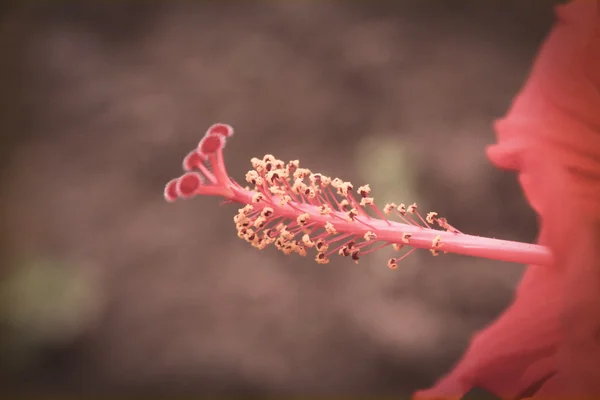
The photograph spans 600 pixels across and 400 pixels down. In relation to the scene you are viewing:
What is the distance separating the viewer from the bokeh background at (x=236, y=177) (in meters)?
1.55

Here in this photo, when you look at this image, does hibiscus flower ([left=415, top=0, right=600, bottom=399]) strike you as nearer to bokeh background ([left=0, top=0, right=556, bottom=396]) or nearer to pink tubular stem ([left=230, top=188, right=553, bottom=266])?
pink tubular stem ([left=230, top=188, right=553, bottom=266])

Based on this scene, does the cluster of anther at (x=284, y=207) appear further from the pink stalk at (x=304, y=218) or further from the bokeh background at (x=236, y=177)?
the bokeh background at (x=236, y=177)

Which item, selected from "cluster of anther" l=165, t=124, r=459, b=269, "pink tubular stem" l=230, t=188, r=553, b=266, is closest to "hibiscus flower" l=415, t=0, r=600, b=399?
"pink tubular stem" l=230, t=188, r=553, b=266

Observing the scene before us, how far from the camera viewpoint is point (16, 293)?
1619 millimetres

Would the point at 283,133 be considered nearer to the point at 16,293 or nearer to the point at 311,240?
the point at 16,293

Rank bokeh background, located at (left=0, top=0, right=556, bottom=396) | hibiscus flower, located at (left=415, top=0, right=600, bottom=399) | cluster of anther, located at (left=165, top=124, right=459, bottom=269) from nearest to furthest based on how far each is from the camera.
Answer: hibiscus flower, located at (left=415, top=0, right=600, bottom=399) → cluster of anther, located at (left=165, top=124, right=459, bottom=269) → bokeh background, located at (left=0, top=0, right=556, bottom=396)

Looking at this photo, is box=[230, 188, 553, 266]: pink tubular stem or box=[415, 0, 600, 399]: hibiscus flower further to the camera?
box=[230, 188, 553, 266]: pink tubular stem

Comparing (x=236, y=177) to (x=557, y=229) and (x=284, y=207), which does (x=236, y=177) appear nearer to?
(x=284, y=207)

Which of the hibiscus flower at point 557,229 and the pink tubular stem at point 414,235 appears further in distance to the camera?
the pink tubular stem at point 414,235

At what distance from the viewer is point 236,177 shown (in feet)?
5.53

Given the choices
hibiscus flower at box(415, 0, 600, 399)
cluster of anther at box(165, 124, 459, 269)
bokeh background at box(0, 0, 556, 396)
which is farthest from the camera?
bokeh background at box(0, 0, 556, 396)

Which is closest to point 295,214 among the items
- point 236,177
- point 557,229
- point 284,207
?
point 284,207

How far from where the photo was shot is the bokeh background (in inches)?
61.1

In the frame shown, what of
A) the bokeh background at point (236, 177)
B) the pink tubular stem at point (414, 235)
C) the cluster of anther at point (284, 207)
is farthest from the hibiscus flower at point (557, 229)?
the bokeh background at point (236, 177)
